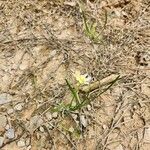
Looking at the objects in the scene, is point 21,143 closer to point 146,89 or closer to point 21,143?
point 21,143

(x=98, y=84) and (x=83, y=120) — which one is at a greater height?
(x=98, y=84)

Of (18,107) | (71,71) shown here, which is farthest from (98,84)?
(18,107)

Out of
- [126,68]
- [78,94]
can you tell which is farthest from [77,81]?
[126,68]

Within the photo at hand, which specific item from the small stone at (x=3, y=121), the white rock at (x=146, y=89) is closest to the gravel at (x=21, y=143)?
the small stone at (x=3, y=121)

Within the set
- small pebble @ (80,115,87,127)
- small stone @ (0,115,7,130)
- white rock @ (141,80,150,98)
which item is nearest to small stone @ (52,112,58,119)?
small pebble @ (80,115,87,127)

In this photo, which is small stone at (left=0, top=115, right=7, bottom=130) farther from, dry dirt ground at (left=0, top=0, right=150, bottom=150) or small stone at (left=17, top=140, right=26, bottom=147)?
small stone at (left=17, top=140, right=26, bottom=147)

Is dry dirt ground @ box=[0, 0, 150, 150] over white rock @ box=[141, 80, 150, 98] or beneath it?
over

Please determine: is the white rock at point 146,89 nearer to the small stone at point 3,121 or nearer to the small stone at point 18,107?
the small stone at point 18,107

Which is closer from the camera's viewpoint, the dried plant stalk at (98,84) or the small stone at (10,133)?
the small stone at (10,133)

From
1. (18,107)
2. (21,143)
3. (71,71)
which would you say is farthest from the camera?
(71,71)
